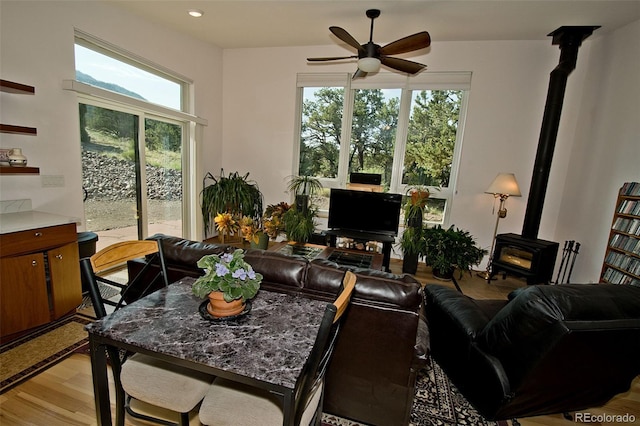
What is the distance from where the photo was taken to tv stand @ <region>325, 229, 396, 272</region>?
3.91 meters

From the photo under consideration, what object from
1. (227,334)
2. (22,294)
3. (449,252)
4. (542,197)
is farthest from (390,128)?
(22,294)

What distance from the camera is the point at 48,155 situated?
273cm

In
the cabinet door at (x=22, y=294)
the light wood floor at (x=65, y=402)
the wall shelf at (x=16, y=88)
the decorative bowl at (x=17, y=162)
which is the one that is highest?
the wall shelf at (x=16, y=88)

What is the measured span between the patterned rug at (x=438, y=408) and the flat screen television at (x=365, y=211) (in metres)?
2.33

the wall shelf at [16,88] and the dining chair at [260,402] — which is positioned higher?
the wall shelf at [16,88]

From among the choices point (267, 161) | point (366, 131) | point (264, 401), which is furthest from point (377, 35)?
point (264, 401)

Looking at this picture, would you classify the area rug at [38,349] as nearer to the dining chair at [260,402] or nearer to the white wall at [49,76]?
the white wall at [49,76]

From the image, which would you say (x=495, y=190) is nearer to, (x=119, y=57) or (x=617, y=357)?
(x=617, y=357)

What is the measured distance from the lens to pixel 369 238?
396cm

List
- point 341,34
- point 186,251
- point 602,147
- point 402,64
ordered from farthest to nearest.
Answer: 1. point 602,147
2. point 402,64
3. point 341,34
4. point 186,251

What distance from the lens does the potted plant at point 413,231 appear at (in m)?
3.98

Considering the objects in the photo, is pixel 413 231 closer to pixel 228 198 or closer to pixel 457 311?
pixel 457 311

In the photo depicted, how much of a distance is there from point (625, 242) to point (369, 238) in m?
2.58

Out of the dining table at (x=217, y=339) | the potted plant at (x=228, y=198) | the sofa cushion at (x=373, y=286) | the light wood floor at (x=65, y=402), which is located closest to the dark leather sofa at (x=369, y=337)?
the sofa cushion at (x=373, y=286)
